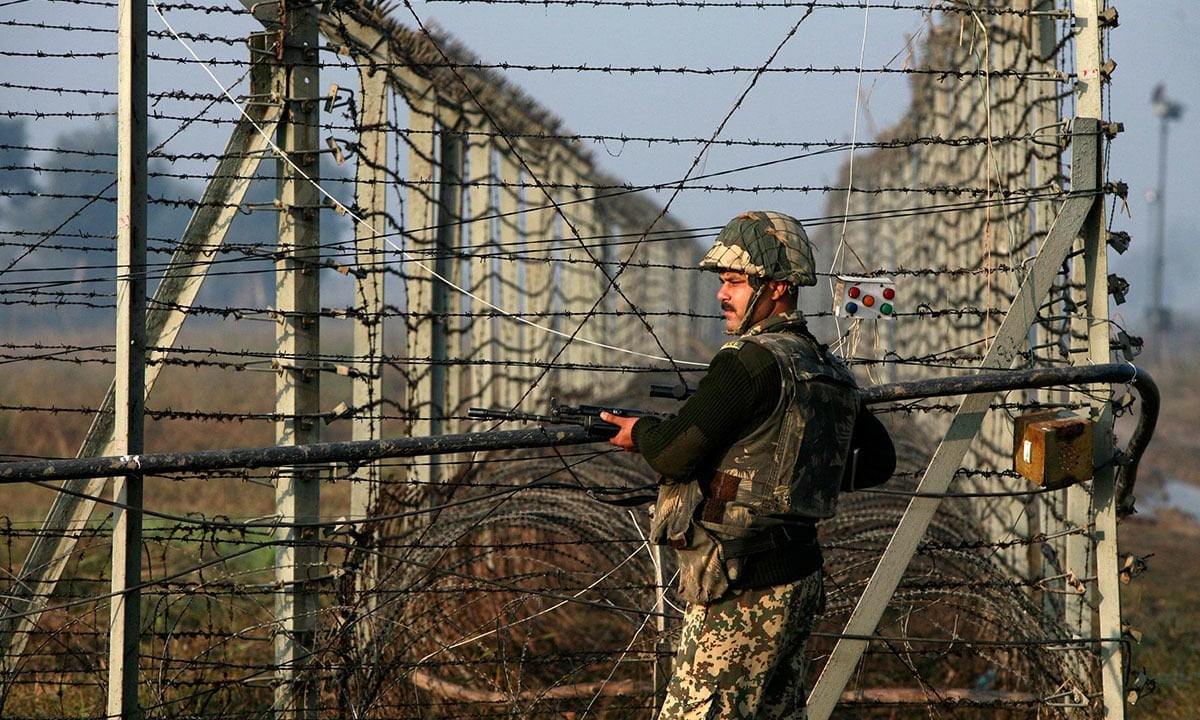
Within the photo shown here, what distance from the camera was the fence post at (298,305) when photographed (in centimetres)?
450

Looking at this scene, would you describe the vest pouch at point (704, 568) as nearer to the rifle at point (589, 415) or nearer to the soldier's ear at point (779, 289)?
the rifle at point (589, 415)

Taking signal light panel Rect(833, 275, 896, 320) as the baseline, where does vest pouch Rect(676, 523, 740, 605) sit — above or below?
below

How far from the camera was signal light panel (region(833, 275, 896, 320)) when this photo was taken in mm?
4004

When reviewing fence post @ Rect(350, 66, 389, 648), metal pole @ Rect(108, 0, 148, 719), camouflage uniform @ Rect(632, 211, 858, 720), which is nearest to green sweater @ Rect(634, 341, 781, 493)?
camouflage uniform @ Rect(632, 211, 858, 720)

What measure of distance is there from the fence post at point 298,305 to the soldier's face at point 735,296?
6.20ft

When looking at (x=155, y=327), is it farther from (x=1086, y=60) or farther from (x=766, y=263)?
(x=1086, y=60)

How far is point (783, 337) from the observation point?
119 inches

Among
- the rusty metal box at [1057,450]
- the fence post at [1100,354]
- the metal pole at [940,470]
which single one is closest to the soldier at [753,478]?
the metal pole at [940,470]

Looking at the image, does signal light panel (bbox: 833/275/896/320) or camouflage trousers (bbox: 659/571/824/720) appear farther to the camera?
signal light panel (bbox: 833/275/896/320)

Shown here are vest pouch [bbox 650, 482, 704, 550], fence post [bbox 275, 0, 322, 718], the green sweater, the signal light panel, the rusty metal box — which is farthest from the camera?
fence post [bbox 275, 0, 322, 718]

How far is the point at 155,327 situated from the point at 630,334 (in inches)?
593

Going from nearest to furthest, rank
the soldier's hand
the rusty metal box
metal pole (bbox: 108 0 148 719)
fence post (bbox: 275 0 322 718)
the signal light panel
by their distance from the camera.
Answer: the soldier's hand, metal pole (bbox: 108 0 148 719), the rusty metal box, the signal light panel, fence post (bbox: 275 0 322 718)

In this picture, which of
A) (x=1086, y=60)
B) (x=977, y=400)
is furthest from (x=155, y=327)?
(x=1086, y=60)

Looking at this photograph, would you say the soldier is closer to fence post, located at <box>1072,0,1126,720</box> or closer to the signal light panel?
the signal light panel
